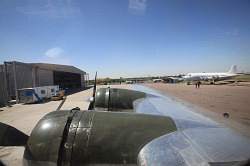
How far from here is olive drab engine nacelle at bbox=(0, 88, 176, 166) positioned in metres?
2.77

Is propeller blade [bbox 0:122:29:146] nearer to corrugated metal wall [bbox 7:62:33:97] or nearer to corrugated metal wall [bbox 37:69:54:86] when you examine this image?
corrugated metal wall [bbox 7:62:33:97]

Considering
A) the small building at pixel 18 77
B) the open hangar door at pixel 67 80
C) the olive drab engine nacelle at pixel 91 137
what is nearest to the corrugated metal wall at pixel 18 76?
the small building at pixel 18 77

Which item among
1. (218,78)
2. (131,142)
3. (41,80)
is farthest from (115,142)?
(218,78)

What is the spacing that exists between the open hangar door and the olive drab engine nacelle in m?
59.6

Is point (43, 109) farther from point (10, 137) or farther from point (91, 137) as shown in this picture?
point (91, 137)

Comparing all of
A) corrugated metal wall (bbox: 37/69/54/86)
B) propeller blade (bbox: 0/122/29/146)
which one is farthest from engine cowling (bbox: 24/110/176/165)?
corrugated metal wall (bbox: 37/69/54/86)

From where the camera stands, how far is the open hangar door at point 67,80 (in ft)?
205

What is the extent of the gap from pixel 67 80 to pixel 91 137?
232 ft

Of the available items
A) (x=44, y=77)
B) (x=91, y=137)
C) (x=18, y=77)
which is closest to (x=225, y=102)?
(x=91, y=137)

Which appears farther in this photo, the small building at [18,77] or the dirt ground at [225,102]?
the small building at [18,77]

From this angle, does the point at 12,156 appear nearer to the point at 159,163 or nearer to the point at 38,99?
the point at 159,163

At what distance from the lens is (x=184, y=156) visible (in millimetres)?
2092

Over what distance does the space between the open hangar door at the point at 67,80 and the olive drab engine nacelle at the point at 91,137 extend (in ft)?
195

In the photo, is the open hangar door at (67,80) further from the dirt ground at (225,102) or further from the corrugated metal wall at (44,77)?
the dirt ground at (225,102)
